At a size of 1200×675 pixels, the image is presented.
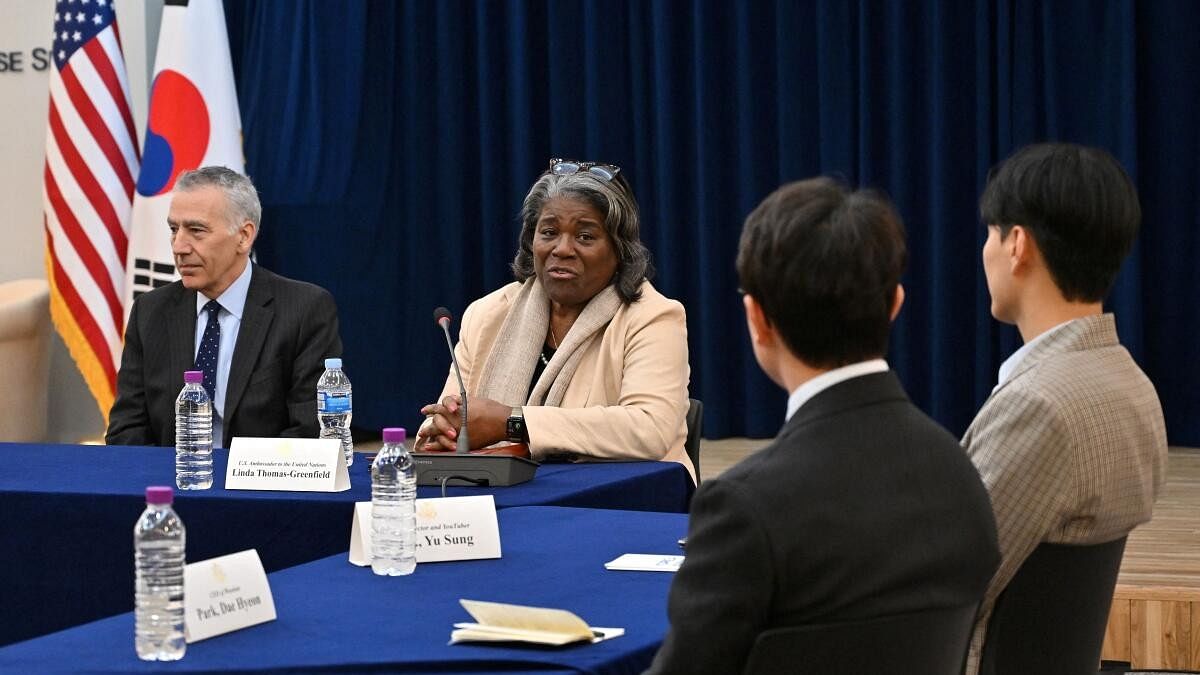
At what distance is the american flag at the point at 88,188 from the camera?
6.87 m

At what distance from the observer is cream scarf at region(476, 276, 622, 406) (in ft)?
12.2

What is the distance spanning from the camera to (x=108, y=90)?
272 inches

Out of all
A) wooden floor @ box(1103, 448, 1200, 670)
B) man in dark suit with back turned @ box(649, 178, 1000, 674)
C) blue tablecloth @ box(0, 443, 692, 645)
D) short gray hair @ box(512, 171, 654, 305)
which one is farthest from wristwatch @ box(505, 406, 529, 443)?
man in dark suit with back turned @ box(649, 178, 1000, 674)

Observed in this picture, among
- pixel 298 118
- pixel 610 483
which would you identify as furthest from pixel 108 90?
pixel 610 483

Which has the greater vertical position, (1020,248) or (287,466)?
(1020,248)

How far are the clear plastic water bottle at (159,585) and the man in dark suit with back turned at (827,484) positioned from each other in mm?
643

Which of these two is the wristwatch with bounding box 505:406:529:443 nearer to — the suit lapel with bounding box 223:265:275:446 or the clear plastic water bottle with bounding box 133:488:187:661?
the suit lapel with bounding box 223:265:275:446

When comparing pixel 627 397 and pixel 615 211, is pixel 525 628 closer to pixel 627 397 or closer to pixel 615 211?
pixel 627 397

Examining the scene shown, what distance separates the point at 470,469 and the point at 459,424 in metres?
0.32

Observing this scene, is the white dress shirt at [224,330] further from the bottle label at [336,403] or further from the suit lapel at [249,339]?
the bottle label at [336,403]

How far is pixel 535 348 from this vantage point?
12.4 feet

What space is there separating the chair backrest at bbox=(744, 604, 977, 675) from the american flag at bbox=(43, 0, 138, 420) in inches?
229

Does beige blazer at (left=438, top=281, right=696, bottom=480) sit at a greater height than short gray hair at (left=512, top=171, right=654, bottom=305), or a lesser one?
lesser

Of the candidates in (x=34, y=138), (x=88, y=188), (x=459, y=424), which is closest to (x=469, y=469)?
(x=459, y=424)
